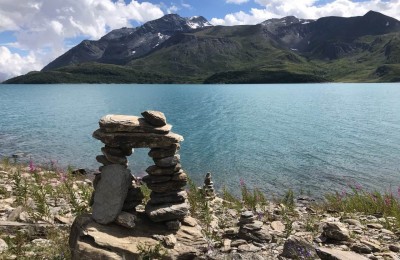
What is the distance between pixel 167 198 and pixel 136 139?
2706mm

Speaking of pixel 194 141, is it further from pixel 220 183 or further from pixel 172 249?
pixel 172 249

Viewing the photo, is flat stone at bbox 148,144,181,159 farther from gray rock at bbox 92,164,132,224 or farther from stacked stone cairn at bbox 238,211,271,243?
stacked stone cairn at bbox 238,211,271,243

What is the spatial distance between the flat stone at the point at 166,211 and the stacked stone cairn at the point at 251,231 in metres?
2.34

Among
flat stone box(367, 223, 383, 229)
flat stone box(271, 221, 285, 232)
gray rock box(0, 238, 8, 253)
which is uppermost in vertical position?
gray rock box(0, 238, 8, 253)

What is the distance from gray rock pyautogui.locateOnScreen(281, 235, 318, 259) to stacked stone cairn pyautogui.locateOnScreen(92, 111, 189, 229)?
4.26 m

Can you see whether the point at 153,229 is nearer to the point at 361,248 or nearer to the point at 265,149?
the point at 361,248

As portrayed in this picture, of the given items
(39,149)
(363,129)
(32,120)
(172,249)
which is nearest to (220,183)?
(172,249)

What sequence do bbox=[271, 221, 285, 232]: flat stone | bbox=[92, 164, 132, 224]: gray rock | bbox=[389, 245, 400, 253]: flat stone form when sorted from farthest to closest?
bbox=[271, 221, 285, 232]: flat stone → bbox=[92, 164, 132, 224]: gray rock → bbox=[389, 245, 400, 253]: flat stone

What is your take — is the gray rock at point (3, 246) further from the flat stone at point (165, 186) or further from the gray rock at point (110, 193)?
the flat stone at point (165, 186)

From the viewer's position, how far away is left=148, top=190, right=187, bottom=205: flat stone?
1429 cm

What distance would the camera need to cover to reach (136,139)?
13844mm

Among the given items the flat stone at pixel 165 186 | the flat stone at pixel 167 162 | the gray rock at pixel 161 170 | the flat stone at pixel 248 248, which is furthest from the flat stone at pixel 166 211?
the flat stone at pixel 248 248

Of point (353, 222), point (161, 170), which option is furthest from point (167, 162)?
point (353, 222)

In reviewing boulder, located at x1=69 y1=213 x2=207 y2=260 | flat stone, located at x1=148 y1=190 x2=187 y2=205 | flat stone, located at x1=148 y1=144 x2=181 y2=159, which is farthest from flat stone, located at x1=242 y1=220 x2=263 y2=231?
flat stone, located at x1=148 y1=144 x2=181 y2=159
